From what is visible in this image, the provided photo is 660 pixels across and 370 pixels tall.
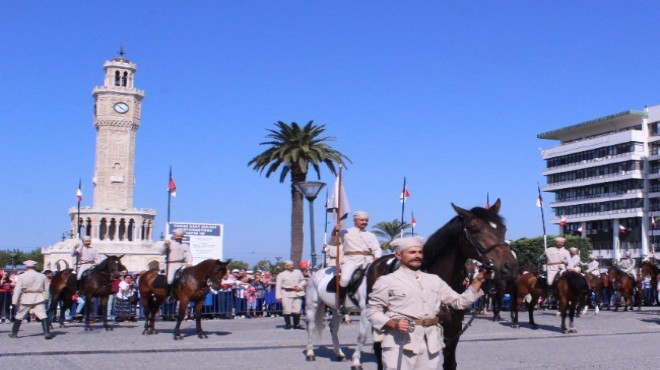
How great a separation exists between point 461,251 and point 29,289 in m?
13.2

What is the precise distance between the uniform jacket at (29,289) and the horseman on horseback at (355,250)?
8.82 metres

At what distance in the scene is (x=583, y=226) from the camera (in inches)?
4454

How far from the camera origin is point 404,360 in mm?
6828

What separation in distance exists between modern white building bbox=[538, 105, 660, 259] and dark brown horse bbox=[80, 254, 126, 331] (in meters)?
87.5

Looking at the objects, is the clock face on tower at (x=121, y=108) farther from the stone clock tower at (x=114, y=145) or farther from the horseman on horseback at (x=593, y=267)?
the horseman on horseback at (x=593, y=267)

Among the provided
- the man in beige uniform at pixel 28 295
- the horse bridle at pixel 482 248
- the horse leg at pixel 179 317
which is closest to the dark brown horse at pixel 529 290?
the horse leg at pixel 179 317

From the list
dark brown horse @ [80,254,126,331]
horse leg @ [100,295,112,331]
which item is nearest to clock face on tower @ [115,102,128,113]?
dark brown horse @ [80,254,126,331]

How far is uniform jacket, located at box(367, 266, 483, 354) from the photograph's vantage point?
270 inches

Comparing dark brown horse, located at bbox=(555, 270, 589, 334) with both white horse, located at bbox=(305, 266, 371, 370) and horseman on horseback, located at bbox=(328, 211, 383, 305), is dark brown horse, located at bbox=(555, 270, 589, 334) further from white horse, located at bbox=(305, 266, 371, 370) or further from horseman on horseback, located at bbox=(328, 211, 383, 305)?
horseman on horseback, located at bbox=(328, 211, 383, 305)

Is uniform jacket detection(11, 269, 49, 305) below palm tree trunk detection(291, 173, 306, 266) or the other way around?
below

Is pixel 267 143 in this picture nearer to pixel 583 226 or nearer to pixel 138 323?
pixel 138 323

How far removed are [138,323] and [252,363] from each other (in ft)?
43.2

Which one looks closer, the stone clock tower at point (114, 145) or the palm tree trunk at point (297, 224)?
the palm tree trunk at point (297, 224)

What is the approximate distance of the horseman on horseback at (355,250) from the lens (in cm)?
1290
